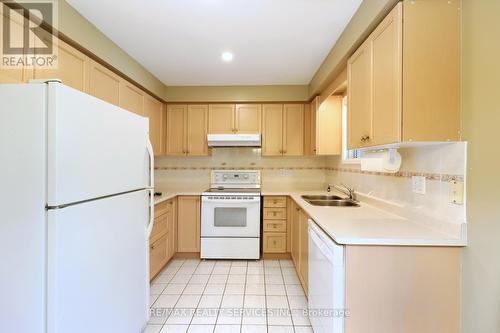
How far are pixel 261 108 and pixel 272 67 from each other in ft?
2.72

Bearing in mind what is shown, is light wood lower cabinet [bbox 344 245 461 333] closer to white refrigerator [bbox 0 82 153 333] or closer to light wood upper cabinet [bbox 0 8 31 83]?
white refrigerator [bbox 0 82 153 333]

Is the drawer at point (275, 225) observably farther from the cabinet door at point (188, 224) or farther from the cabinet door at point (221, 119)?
the cabinet door at point (221, 119)

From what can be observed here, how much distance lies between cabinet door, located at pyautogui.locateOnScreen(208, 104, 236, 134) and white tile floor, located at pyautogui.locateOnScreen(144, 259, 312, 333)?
1.84 metres

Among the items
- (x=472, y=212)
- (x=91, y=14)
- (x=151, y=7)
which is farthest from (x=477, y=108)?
(x=91, y=14)

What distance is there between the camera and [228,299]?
2250 mm

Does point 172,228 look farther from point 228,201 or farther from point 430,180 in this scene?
point 430,180

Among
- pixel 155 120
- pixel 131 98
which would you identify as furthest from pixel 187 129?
pixel 131 98

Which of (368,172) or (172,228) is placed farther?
(172,228)

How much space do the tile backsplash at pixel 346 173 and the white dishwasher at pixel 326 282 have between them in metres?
0.65

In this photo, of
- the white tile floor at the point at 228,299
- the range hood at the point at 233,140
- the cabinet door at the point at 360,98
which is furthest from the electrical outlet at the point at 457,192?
the range hood at the point at 233,140

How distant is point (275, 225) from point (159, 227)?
1.47 meters

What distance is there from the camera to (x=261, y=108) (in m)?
3.48

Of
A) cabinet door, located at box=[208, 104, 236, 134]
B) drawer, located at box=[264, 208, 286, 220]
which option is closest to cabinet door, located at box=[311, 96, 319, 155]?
drawer, located at box=[264, 208, 286, 220]

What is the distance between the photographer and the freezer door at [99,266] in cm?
101
